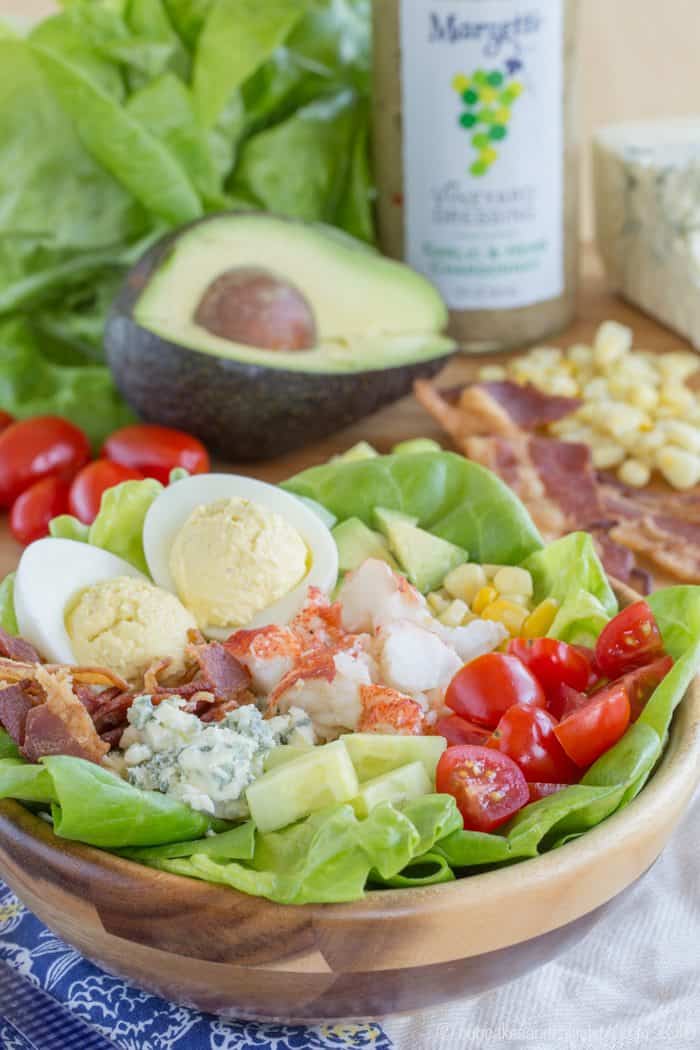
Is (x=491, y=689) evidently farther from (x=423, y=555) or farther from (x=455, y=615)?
(x=423, y=555)

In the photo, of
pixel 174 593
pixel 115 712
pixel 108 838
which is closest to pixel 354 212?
pixel 174 593

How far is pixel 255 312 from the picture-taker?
96.8 inches

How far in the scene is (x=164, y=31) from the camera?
2832 mm

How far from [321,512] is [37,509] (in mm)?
781

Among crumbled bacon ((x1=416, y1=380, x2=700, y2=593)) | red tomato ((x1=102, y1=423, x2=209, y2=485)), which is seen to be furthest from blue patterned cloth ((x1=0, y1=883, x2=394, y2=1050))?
red tomato ((x1=102, y1=423, x2=209, y2=485))

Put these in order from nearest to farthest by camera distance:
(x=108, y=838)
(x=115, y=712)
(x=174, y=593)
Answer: (x=108, y=838) < (x=115, y=712) < (x=174, y=593)

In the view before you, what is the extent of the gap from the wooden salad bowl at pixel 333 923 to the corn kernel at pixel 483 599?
375mm

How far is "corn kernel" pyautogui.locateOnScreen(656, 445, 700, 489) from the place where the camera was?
7.69 feet

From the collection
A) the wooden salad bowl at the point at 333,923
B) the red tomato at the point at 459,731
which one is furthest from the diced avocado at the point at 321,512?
the wooden salad bowl at the point at 333,923

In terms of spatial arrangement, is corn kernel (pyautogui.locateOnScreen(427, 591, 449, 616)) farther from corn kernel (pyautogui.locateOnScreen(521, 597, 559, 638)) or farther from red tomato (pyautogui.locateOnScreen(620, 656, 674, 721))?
red tomato (pyautogui.locateOnScreen(620, 656, 674, 721))

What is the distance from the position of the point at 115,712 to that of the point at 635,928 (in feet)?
1.96

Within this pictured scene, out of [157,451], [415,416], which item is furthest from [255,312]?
[415,416]

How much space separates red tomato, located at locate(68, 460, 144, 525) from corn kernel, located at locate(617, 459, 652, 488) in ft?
2.79

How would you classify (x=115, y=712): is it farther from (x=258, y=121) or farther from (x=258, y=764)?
(x=258, y=121)
